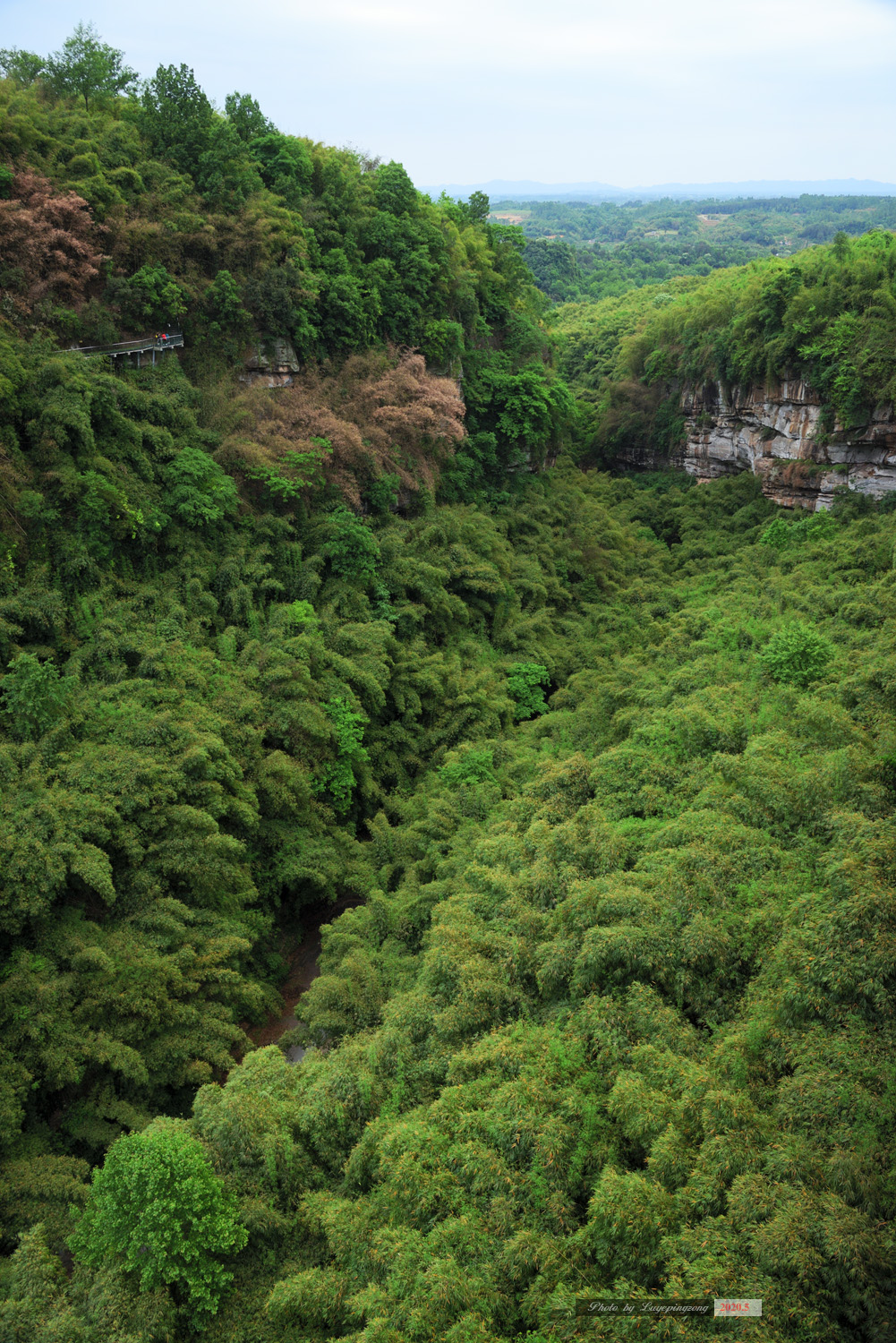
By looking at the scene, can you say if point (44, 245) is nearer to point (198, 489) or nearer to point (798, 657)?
point (198, 489)

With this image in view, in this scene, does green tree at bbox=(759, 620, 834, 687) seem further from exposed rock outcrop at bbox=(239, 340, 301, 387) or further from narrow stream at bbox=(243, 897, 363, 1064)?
exposed rock outcrop at bbox=(239, 340, 301, 387)

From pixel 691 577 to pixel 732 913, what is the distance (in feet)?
60.7

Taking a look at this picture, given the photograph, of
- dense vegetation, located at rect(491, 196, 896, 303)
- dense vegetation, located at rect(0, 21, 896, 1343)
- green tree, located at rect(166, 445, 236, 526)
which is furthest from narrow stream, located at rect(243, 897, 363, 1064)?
dense vegetation, located at rect(491, 196, 896, 303)

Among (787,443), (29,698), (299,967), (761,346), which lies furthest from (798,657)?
(761,346)

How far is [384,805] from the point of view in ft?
55.4

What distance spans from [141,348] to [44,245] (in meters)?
2.76

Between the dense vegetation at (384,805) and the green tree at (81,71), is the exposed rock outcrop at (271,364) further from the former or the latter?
the green tree at (81,71)

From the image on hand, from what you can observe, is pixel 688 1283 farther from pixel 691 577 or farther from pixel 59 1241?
pixel 691 577

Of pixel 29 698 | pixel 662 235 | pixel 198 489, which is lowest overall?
pixel 29 698

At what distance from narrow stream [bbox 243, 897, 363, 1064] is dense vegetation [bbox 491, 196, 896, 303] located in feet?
95.8

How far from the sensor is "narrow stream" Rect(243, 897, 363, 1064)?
13438mm

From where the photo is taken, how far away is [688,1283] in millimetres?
5586

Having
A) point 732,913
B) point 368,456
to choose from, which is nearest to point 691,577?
point 368,456

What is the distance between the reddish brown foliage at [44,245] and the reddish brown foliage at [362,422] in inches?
177
